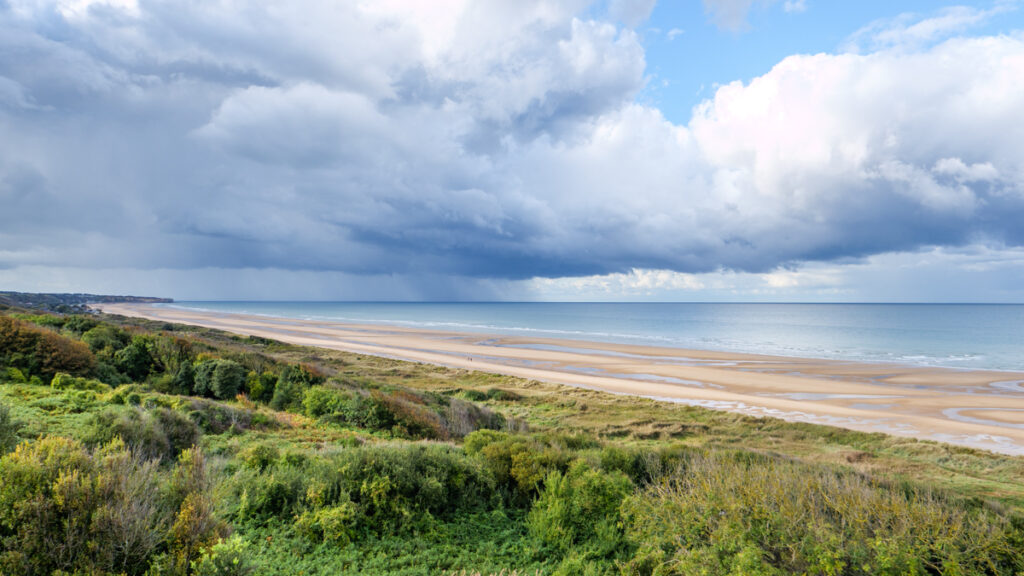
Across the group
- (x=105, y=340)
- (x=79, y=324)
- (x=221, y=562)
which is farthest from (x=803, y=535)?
(x=79, y=324)

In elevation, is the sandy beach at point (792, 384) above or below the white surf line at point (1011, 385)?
below

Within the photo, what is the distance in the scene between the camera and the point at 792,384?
3806 cm

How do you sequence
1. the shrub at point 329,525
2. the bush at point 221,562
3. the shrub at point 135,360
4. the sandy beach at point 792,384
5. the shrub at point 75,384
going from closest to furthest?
the bush at point 221,562 → the shrub at point 329,525 → the shrub at point 75,384 → the shrub at point 135,360 → the sandy beach at point 792,384

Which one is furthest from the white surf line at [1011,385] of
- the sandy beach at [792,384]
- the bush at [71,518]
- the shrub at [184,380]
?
the shrub at [184,380]

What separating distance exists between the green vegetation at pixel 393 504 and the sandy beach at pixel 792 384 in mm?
12883

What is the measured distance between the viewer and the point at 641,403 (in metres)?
29.5

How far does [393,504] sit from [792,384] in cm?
3907

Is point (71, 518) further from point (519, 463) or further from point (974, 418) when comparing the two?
point (974, 418)

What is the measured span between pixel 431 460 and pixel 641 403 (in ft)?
75.3

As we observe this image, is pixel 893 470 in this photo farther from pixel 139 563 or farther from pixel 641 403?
pixel 139 563

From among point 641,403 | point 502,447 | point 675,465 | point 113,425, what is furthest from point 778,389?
point 113,425

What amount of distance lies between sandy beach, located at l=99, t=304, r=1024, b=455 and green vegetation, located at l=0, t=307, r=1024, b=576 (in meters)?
12.9

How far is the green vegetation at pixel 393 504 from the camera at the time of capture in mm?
4336

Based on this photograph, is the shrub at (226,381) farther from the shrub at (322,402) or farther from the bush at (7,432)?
the bush at (7,432)
